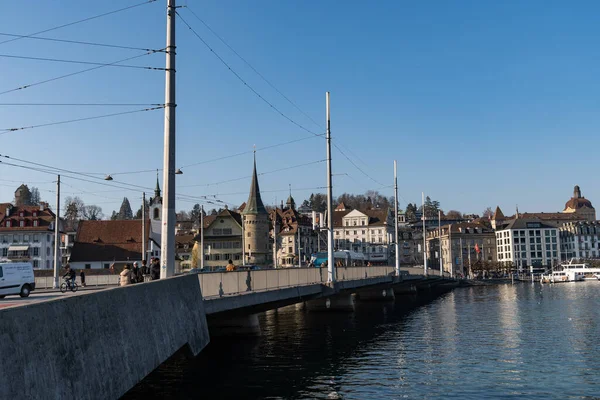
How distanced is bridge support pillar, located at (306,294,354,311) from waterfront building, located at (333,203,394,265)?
103937 millimetres

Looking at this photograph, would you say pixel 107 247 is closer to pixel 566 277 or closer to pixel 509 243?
Answer: pixel 566 277

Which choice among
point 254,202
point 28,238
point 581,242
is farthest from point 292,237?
point 581,242

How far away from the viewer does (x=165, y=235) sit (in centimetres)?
1905

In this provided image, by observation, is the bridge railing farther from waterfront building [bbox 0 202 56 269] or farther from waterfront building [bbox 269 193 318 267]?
waterfront building [bbox 269 193 318 267]

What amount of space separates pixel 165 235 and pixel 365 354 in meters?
15.5

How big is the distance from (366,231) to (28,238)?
8997 cm

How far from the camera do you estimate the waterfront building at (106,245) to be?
4178 inches

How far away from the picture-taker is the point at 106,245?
108 m

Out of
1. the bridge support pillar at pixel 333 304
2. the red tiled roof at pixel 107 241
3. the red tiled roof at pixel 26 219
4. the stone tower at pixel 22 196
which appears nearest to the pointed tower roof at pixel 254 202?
the red tiled roof at pixel 107 241

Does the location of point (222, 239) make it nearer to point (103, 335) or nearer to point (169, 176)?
point (169, 176)

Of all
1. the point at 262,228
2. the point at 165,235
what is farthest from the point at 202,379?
the point at 262,228

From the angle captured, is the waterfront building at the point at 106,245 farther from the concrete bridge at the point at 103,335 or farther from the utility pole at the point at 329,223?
the concrete bridge at the point at 103,335

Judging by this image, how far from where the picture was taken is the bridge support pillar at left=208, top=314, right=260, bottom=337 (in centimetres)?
3523

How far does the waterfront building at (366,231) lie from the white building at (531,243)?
1351 inches
